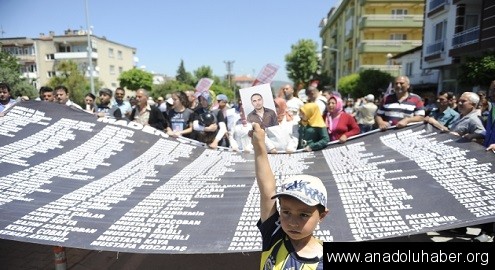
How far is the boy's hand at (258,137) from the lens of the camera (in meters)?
1.97

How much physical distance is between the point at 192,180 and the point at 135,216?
3.11ft

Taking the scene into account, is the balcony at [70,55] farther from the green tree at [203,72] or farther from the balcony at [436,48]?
the balcony at [436,48]

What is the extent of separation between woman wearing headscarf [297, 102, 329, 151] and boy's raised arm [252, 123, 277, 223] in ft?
9.05

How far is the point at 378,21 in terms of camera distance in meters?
34.7

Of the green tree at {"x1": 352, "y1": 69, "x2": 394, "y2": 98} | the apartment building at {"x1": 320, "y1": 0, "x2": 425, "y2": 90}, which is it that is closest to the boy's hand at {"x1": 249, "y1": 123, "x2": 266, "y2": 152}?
the green tree at {"x1": 352, "y1": 69, "x2": 394, "y2": 98}

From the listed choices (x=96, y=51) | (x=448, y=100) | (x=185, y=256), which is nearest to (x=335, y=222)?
(x=185, y=256)

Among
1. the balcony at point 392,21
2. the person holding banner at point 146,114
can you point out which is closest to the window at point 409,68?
the balcony at point 392,21

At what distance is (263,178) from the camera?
6.21ft

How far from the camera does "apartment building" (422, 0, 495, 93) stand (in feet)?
53.4

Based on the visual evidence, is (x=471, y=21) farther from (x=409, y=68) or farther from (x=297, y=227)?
(x=297, y=227)

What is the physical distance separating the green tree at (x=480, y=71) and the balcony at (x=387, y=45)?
75.6 feet

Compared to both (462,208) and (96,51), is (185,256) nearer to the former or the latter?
(462,208)

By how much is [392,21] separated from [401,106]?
3377 centimetres

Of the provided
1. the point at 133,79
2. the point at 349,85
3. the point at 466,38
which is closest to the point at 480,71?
the point at 466,38
